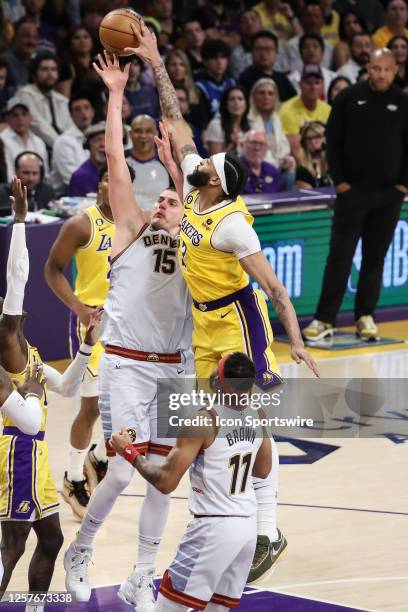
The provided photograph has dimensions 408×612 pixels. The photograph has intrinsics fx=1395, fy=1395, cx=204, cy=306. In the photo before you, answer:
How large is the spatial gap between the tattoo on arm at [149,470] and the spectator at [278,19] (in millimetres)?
12604

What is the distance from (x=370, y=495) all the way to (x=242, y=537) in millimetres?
3076

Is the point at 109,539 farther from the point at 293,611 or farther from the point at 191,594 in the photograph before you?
the point at 191,594

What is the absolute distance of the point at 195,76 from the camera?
15992mm

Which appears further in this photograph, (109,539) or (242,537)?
(109,539)

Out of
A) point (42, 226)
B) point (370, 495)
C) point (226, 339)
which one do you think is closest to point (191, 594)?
point (226, 339)

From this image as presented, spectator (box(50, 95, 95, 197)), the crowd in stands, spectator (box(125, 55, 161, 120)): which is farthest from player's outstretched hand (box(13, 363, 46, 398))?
spectator (box(125, 55, 161, 120))

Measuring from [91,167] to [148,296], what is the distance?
625 cm

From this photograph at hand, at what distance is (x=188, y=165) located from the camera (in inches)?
295

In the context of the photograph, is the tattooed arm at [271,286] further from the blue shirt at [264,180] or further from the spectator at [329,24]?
the spectator at [329,24]

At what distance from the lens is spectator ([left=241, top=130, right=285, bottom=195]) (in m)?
14.0

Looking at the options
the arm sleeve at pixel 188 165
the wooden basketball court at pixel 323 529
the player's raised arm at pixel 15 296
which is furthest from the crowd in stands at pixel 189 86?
the player's raised arm at pixel 15 296

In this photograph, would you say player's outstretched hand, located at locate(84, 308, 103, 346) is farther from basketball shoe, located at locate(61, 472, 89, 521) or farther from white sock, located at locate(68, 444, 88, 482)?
basketball shoe, located at locate(61, 472, 89, 521)

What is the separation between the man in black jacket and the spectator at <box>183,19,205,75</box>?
3.91 metres

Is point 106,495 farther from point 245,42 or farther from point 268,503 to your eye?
point 245,42
